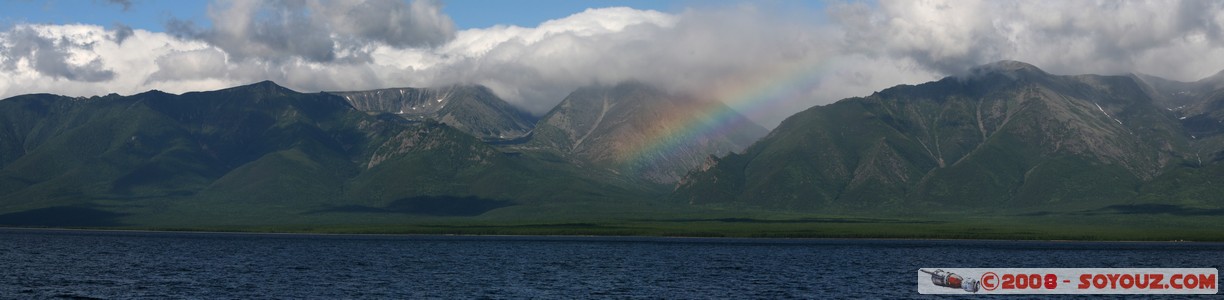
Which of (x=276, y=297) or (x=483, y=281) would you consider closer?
(x=276, y=297)

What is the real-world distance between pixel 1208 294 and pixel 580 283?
3143 inches

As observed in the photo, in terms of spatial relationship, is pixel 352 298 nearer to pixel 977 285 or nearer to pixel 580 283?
pixel 580 283

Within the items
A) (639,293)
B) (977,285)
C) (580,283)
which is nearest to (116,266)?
(580,283)

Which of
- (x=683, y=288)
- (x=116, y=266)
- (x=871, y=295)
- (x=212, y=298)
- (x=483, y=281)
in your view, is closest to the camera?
(x=212, y=298)

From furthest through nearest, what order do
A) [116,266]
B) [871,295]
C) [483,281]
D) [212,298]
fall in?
1. [116,266]
2. [483,281]
3. [871,295]
4. [212,298]

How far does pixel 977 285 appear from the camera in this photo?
15450cm

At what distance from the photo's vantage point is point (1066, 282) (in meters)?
169

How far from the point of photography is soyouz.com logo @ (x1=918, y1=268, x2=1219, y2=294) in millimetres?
153500

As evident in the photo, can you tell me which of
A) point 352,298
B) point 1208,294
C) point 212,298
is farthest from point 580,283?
point 1208,294

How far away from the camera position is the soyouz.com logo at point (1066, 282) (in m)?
154

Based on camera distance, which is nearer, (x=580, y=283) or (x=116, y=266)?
(x=580, y=283)

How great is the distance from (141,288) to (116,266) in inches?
1996

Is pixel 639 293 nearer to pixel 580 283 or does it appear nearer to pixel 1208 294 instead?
pixel 580 283

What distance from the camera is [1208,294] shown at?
14675cm
